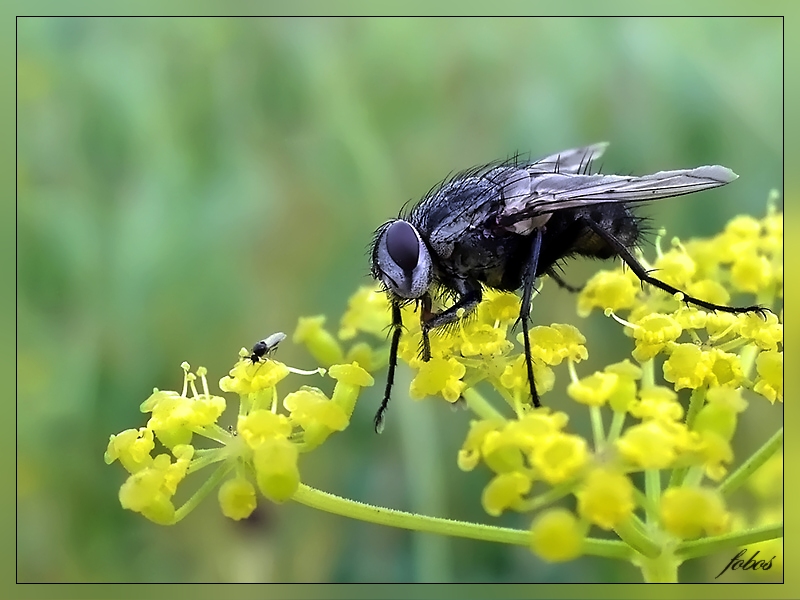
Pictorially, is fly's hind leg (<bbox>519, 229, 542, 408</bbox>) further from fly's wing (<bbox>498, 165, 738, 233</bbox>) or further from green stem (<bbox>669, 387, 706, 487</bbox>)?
green stem (<bbox>669, 387, 706, 487</bbox>)

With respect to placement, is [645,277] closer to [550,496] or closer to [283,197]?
[550,496]

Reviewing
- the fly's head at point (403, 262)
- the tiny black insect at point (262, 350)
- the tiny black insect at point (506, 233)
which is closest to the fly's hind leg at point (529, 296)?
the tiny black insect at point (506, 233)

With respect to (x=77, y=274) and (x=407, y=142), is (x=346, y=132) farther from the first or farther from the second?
(x=77, y=274)

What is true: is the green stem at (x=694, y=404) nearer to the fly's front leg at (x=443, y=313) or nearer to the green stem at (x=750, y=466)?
the green stem at (x=750, y=466)

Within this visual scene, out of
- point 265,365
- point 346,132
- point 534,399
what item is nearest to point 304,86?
point 346,132

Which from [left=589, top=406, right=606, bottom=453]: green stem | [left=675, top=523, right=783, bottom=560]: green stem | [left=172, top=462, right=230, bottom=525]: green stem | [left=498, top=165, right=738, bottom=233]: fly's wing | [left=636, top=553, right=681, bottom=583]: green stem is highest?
[left=498, top=165, right=738, bottom=233]: fly's wing

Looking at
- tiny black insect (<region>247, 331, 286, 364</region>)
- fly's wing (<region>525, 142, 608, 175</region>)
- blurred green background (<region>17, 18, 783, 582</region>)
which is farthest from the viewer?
fly's wing (<region>525, 142, 608, 175</region>)

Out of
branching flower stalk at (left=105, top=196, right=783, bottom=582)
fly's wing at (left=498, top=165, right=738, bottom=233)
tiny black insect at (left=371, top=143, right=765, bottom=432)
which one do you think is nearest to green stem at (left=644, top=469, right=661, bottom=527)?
branching flower stalk at (left=105, top=196, right=783, bottom=582)
